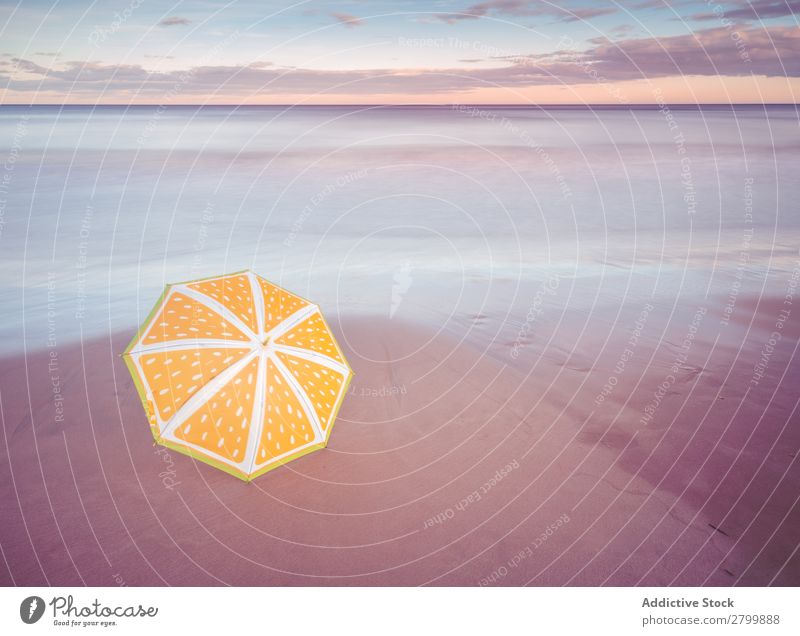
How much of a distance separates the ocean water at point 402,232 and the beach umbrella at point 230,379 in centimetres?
324

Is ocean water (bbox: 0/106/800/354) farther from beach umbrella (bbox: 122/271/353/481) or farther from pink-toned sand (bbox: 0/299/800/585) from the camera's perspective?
beach umbrella (bbox: 122/271/353/481)

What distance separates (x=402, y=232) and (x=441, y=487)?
28.5ft

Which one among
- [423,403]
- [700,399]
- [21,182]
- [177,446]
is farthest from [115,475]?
[21,182]

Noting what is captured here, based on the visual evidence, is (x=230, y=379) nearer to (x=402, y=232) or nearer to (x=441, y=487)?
(x=441, y=487)

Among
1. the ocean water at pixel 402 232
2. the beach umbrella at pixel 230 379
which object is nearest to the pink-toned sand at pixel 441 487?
the beach umbrella at pixel 230 379

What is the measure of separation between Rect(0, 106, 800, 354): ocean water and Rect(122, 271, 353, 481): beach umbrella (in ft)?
10.6

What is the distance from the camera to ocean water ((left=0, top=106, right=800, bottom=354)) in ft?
29.1

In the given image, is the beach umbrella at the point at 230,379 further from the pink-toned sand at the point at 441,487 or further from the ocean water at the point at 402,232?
the ocean water at the point at 402,232

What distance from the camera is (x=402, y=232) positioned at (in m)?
13.0

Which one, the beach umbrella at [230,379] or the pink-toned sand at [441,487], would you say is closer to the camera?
the pink-toned sand at [441,487]

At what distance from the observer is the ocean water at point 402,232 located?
29.1 feet
